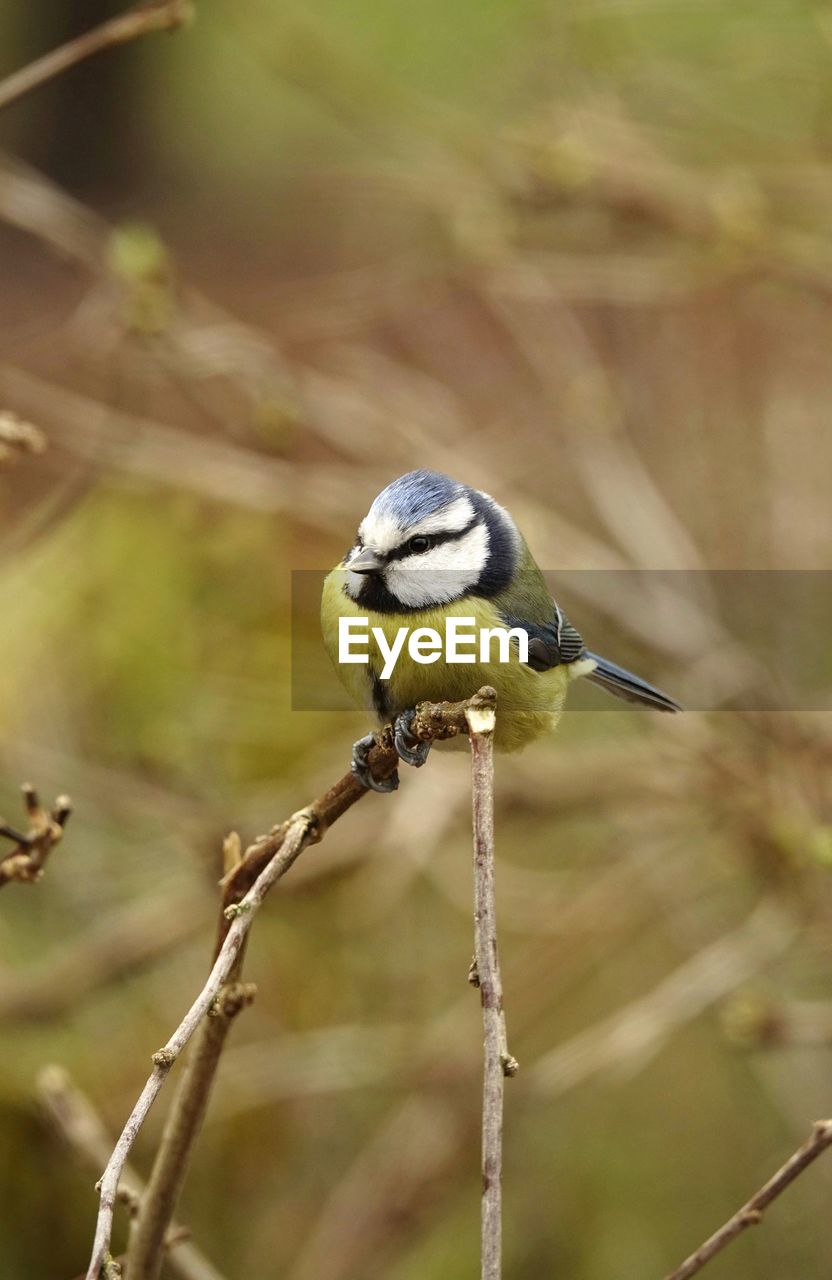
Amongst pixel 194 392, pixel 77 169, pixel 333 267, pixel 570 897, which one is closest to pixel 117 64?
pixel 77 169

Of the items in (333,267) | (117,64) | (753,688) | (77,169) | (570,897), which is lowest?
(570,897)

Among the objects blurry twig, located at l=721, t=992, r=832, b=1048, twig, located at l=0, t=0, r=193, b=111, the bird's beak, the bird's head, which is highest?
twig, located at l=0, t=0, r=193, b=111

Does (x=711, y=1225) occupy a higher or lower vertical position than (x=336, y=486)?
lower

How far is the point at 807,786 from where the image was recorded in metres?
2.59

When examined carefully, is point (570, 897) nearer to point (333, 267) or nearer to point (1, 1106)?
point (1, 1106)

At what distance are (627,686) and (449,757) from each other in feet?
3.74

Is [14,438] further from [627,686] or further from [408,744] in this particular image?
[627,686]

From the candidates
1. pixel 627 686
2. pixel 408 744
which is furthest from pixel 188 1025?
pixel 627 686

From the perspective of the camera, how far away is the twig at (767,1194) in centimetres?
99

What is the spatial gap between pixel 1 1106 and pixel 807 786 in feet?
5.04

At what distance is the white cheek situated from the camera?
1423 millimetres

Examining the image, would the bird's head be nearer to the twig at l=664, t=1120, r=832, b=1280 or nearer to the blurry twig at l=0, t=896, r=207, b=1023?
the twig at l=664, t=1120, r=832, b=1280

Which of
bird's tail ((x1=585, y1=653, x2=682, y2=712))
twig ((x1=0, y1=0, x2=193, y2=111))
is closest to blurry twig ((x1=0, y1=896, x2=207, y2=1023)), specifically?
bird's tail ((x1=585, y1=653, x2=682, y2=712))

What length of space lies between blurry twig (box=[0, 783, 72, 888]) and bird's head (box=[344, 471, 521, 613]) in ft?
1.18
